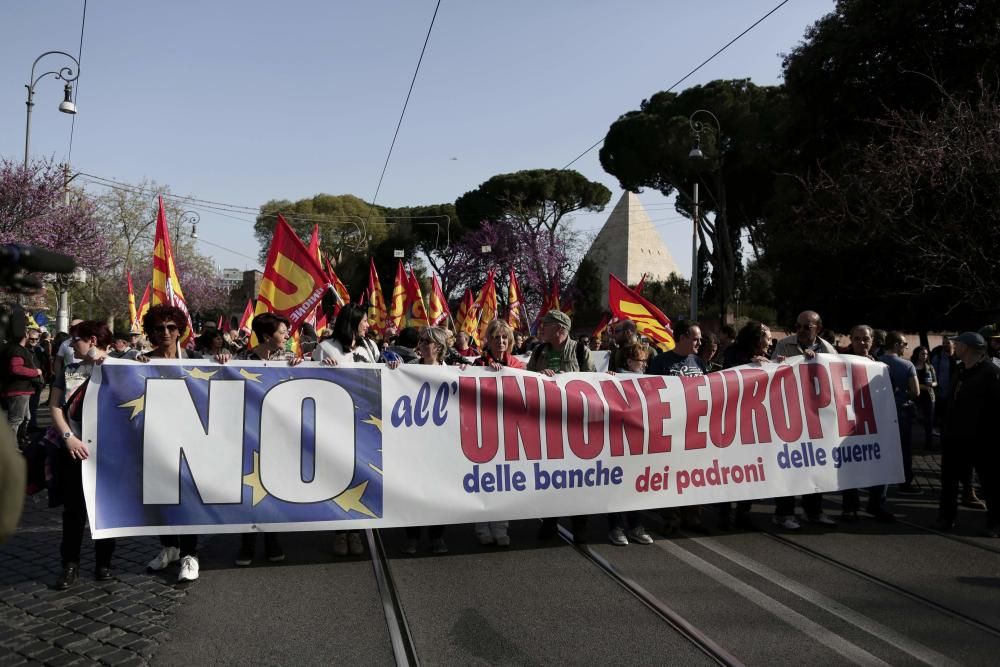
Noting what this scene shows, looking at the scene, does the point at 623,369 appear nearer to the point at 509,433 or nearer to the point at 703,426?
the point at 703,426

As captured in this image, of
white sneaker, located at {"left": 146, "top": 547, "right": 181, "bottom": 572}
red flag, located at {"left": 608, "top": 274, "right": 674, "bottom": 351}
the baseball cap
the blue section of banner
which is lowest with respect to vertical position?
white sneaker, located at {"left": 146, "top": 547, "right": 181, "bottom": 572}

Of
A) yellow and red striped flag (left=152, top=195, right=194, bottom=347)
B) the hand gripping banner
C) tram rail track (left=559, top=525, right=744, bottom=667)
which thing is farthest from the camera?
yellow and red striped flag (left=152, top=195, right=194, bottom=347)

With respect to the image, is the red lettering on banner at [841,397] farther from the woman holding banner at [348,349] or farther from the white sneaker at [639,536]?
the woman holding banner at [348,349]

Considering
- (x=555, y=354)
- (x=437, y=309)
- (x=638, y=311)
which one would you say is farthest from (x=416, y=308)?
(x=555, y=354)

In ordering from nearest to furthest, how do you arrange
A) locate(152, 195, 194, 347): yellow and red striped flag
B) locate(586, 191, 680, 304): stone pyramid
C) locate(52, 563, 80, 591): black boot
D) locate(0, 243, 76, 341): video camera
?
locate(0, 243, 76, 341): video camera, locate(52, 563, 80, 591): black boot, locate(152, 195, 194, 347): yellow and red striped flag, locate(586, 191, 680, 304): stone pyramid

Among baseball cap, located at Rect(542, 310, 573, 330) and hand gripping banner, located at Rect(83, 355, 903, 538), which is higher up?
baseball cap, located at Rect(542, 310, 573, 330)

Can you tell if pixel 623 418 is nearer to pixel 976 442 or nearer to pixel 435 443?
pixel 435 443

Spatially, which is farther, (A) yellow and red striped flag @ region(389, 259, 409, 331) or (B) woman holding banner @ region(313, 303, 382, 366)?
(A) yellow and red striped flag @ region(389, 259, 409, 331)

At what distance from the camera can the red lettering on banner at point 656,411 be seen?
589 cm

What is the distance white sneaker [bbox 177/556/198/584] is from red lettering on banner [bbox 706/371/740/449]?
3.86 metres

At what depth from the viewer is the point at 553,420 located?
5.75 m

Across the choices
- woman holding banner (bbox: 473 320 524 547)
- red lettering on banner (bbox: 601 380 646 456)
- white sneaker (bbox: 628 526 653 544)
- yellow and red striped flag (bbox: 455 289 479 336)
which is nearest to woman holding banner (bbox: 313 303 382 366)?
woman holding banner (bbox: 473 320 524 547)

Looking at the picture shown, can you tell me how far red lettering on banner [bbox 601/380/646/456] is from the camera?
582cm

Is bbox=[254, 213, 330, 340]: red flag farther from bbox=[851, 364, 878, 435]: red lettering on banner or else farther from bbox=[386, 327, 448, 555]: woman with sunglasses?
bbox=[851, 364, 878, 435]: red lettering on banner
